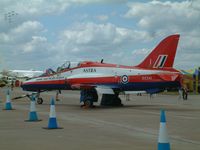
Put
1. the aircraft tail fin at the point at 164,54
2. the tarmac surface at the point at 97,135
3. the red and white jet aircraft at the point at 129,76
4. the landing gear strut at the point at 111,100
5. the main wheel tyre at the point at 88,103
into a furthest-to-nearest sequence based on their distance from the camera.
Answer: the landing gear strut at the point at 111,100 < the aircraft tail fin at the point at 164,54 < the main wheel tyre at the point at 88,103 < the red and white jet aircraft at the point at 129,76 < the tarmac surface at the point at 97,135

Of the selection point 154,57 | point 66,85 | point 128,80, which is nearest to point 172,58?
point 154,57

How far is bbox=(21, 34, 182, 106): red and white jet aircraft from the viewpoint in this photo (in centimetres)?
2194

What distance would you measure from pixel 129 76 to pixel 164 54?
7.33ft

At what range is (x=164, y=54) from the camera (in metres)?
22.7

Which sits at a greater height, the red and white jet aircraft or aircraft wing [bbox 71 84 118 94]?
the red and white jet aircraft

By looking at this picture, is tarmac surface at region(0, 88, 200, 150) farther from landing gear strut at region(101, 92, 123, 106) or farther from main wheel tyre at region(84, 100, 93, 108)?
landing gear strut at region(101, 92, 123, 106)

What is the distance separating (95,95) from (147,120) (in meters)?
7.24

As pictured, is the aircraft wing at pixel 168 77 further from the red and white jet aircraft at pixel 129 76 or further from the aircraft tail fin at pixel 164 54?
the aircraft tail fin at pixel 164 54

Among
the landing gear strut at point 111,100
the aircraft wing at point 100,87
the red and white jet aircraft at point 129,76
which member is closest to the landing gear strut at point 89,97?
the red and white jet aircraft at point 129,76

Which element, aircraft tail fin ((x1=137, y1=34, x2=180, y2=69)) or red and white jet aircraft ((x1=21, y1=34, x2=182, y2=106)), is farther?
aircraft tail fin ((x1=137, y1=34, x2=180, y2=69))

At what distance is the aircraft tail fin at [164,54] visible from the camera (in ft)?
73.9

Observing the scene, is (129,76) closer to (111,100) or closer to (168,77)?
(168,77)

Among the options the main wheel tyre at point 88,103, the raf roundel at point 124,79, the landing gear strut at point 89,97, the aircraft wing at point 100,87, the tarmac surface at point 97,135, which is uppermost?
the raf roundel at point 124,79

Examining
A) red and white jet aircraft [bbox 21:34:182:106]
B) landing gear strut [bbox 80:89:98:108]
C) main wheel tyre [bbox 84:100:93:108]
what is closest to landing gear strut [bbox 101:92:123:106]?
red and white jet aircraft [bbox 21:34:182:106]
